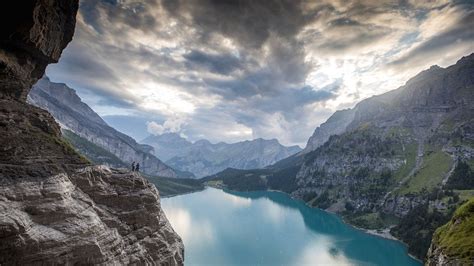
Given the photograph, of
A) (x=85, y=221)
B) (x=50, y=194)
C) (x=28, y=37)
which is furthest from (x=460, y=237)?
(x=28, y=37)

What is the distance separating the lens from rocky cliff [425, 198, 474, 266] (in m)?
48.2

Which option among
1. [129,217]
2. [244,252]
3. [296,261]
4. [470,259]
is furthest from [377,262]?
[129,217]

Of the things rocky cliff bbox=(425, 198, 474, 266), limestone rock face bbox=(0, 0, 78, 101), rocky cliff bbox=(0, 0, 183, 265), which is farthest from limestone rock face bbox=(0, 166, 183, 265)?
rocky cliff bbox=(425, 198, 474, 266)

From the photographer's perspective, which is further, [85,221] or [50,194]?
[85,221]

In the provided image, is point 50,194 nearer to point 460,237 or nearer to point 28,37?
point 28,37

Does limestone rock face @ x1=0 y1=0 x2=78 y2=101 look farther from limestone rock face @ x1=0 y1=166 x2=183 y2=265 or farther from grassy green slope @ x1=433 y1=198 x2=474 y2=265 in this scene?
grassy green slope @ x1=433 y1=198 x2=474 y2=265

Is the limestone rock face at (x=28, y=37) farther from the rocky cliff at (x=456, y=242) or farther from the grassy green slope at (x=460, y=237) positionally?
the grassy green slope at (x=460, y=237)

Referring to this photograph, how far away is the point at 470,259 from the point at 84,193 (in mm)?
52700

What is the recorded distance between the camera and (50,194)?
2727 centimetres

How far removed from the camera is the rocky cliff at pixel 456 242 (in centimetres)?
4816

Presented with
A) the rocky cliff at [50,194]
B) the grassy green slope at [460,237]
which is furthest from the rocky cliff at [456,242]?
the rocky cliff at [50,194]

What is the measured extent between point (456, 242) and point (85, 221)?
181ft

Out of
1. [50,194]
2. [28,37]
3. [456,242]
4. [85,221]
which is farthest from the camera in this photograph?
[456,242]

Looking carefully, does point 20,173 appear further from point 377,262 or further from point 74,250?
point 377,262
